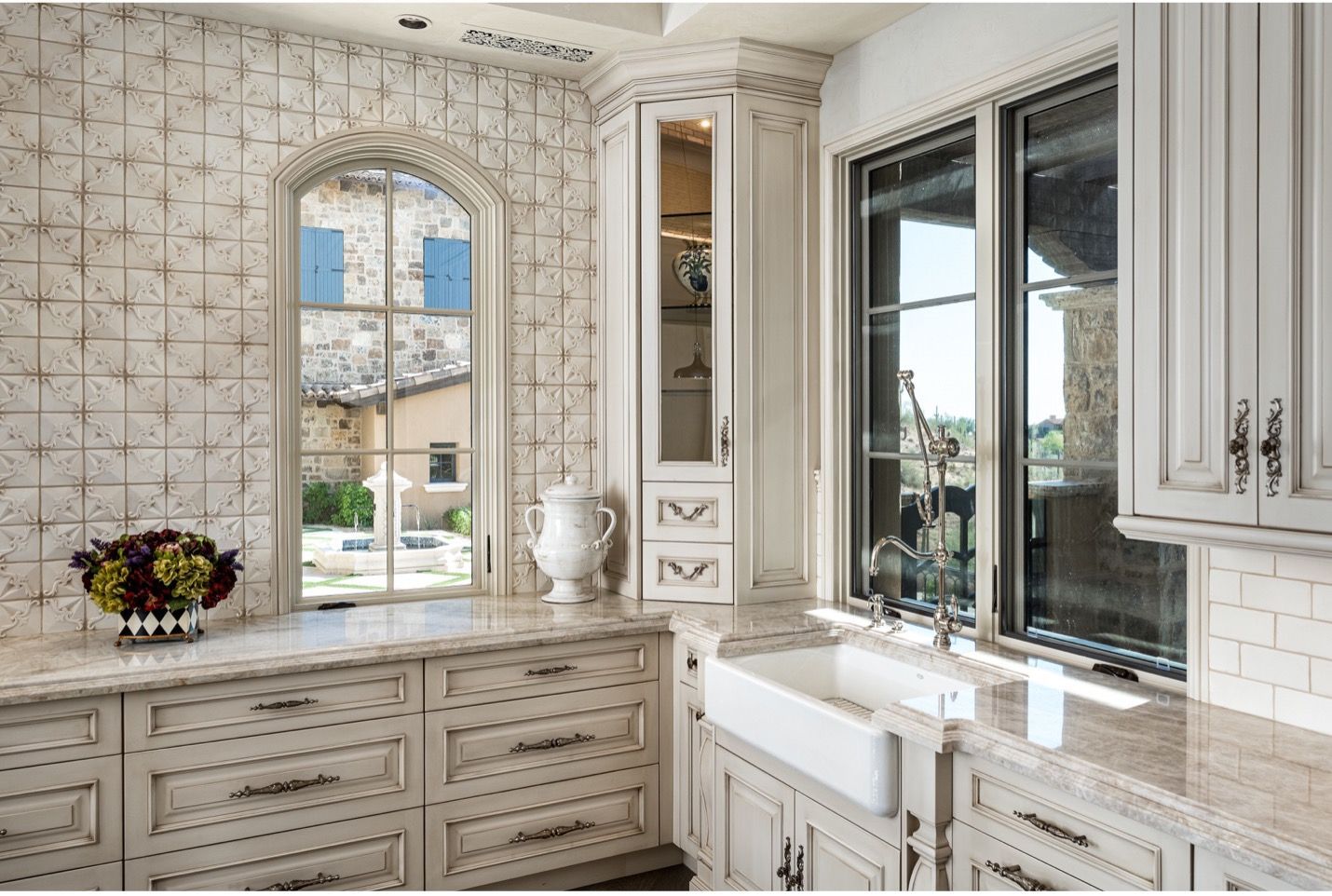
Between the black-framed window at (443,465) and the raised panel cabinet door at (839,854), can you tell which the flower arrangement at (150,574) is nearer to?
the black-framed window at (443,465)

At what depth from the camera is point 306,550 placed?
3.18 metres

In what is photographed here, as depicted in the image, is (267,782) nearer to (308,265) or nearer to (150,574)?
(150,574)

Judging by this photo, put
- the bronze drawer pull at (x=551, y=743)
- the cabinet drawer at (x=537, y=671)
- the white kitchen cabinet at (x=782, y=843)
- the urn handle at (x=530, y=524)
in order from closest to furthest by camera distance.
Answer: the white kitchen cabinet at (x=782, y=843), the cabinet drawer at (x=537, y=671), the bronze drawer pull at (x=551, y=743), the urn handle at (x=530, y=524)

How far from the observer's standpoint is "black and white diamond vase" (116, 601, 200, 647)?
102 inches

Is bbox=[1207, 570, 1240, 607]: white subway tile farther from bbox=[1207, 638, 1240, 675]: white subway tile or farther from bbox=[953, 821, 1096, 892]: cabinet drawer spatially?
bbox=[953, 821, 1096, 892]: cabinet drawer

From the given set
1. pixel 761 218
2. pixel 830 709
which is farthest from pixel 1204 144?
pixel 761 218

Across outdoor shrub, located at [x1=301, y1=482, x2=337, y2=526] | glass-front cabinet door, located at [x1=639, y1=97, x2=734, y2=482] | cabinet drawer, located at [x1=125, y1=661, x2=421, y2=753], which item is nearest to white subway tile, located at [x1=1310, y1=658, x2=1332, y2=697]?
glass-front cabinet door, located at [x1=639, y1=97, x2=734, y2=482]

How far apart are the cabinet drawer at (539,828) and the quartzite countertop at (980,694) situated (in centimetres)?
48

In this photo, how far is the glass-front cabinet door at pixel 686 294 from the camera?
3172 mm

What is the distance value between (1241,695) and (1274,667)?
101 millimetres

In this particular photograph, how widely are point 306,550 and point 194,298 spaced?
2.94 ft

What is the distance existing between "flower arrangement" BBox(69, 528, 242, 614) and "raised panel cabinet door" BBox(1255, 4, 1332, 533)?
257cm

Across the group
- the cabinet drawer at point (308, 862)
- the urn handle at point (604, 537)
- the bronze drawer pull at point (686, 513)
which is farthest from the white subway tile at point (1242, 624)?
the cabinet drawer at point (308, 862)

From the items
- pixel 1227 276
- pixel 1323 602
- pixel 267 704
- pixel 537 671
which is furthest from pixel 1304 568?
pixel 267 704
